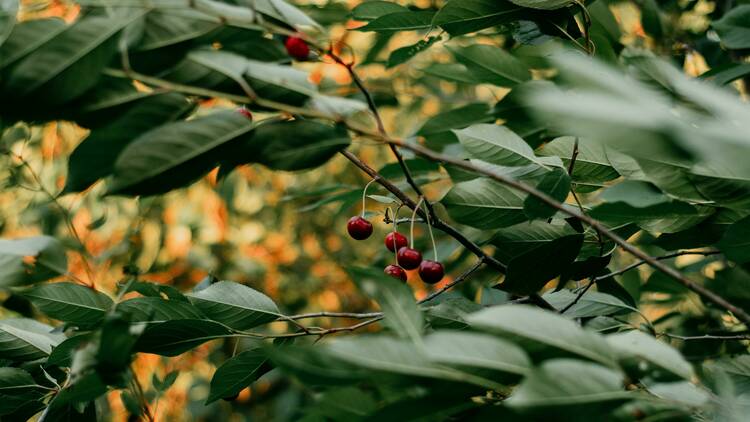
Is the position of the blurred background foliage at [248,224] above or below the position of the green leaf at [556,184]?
below

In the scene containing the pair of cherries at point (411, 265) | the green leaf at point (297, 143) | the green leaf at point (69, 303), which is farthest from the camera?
the pair of cherries at point (411, 265)

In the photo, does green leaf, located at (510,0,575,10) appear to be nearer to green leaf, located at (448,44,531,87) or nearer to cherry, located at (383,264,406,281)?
green leaf, located at (448,44,531,87)

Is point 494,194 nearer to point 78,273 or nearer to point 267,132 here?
point 267,132

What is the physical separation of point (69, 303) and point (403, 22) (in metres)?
0.48

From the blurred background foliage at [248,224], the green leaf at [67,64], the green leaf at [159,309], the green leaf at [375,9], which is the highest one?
the green leaf at [67,64]

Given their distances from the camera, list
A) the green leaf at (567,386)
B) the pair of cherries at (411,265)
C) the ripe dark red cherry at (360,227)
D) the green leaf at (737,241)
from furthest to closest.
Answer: the ripe dark red cherry at (360,227) < the pair of cherries at (411,265) < the green leaf at (737,241) < the green leaf at (567,386)

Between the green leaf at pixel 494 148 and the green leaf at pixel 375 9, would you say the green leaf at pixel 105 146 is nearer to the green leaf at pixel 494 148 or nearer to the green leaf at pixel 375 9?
the green leaf at pixel 494 148

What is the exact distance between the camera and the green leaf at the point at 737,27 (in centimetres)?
85

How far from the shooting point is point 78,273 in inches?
80.7

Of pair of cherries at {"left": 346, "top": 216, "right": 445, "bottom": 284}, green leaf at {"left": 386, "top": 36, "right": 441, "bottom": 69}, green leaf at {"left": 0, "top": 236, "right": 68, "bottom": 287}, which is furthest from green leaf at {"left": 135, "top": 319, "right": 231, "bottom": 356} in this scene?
green leaf at {"left": 386, "top": 36, "right": 441, "bottom": 69}

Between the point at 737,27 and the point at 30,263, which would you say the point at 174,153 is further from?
the point at 737,27

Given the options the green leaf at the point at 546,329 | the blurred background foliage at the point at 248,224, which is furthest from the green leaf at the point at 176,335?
the blurred background foliage at the point at 248,224

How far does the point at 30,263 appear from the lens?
Result: 2.29ft

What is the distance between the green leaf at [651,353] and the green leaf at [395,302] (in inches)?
5.2
